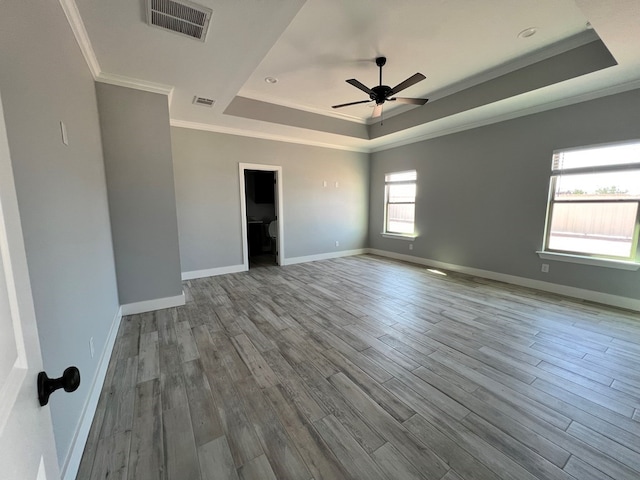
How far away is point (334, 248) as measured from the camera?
6.35 metres

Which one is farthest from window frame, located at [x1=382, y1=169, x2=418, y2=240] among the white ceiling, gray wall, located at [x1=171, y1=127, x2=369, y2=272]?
the white ceiling

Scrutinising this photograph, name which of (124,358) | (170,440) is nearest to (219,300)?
(124,358)

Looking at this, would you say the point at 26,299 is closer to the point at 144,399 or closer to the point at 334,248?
the point at 144,399

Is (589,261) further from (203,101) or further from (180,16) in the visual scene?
(203,101)

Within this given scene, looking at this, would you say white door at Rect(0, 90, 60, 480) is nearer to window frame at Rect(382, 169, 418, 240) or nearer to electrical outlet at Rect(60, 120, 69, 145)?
electrical outlet at Rect(60, 120, 69, 145)

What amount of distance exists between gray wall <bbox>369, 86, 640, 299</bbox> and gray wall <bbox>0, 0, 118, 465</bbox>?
5290mm

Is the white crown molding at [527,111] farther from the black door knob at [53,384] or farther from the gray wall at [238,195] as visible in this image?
the black door knob at [53,384]

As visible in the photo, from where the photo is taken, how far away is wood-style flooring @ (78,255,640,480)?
4.47 feet

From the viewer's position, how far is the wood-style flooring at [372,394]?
4.47ft

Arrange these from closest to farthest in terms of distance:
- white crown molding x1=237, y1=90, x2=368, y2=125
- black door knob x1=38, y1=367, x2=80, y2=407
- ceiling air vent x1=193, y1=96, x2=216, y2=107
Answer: black door knob x1=38, y1=367, x2=80, y2=407 → ceiling air vent x1=193, y1=96, x2=216, y2=107 → white crown molding x1=237, y1=90, x2=368, y2=125

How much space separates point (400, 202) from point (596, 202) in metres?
3.22

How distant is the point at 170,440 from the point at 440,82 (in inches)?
198

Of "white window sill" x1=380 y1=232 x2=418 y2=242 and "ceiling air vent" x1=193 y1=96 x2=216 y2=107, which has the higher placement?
"ceiling air vent" x1=193 y1=96 x2=216 y2=107

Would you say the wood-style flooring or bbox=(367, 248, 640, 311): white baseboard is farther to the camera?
bbox=(367, 248, 640, 311): white baseboard
